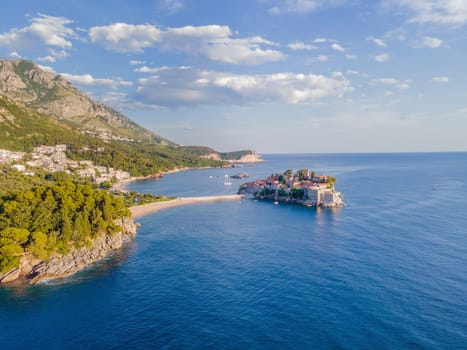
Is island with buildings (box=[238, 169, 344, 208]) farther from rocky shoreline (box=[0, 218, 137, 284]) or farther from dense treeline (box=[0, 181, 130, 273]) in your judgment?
rocky shoreline (box=[0, 218, 137, 284])

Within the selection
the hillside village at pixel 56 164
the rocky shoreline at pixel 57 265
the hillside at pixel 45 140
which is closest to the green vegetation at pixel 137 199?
the hillside village at pixel 56 164

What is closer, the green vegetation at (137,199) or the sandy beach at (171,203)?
the sandy beach at (171,203)

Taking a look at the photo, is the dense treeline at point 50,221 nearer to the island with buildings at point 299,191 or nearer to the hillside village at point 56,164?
the island with buildings at point 299,191

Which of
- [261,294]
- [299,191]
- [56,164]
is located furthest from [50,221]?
[56,164]

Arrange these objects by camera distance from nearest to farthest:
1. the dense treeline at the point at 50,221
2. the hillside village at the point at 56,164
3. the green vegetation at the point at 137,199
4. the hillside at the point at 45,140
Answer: the dense treeline at the point at 50,221
the green vegetation at the point at 137,199
the hillside village at the point at 56,164
the hillside at the point at 45,140

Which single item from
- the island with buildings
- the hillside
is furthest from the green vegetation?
the hillside

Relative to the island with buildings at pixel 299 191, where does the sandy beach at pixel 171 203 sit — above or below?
below

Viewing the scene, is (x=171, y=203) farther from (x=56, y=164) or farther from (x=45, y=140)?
(x=45, y=140)
